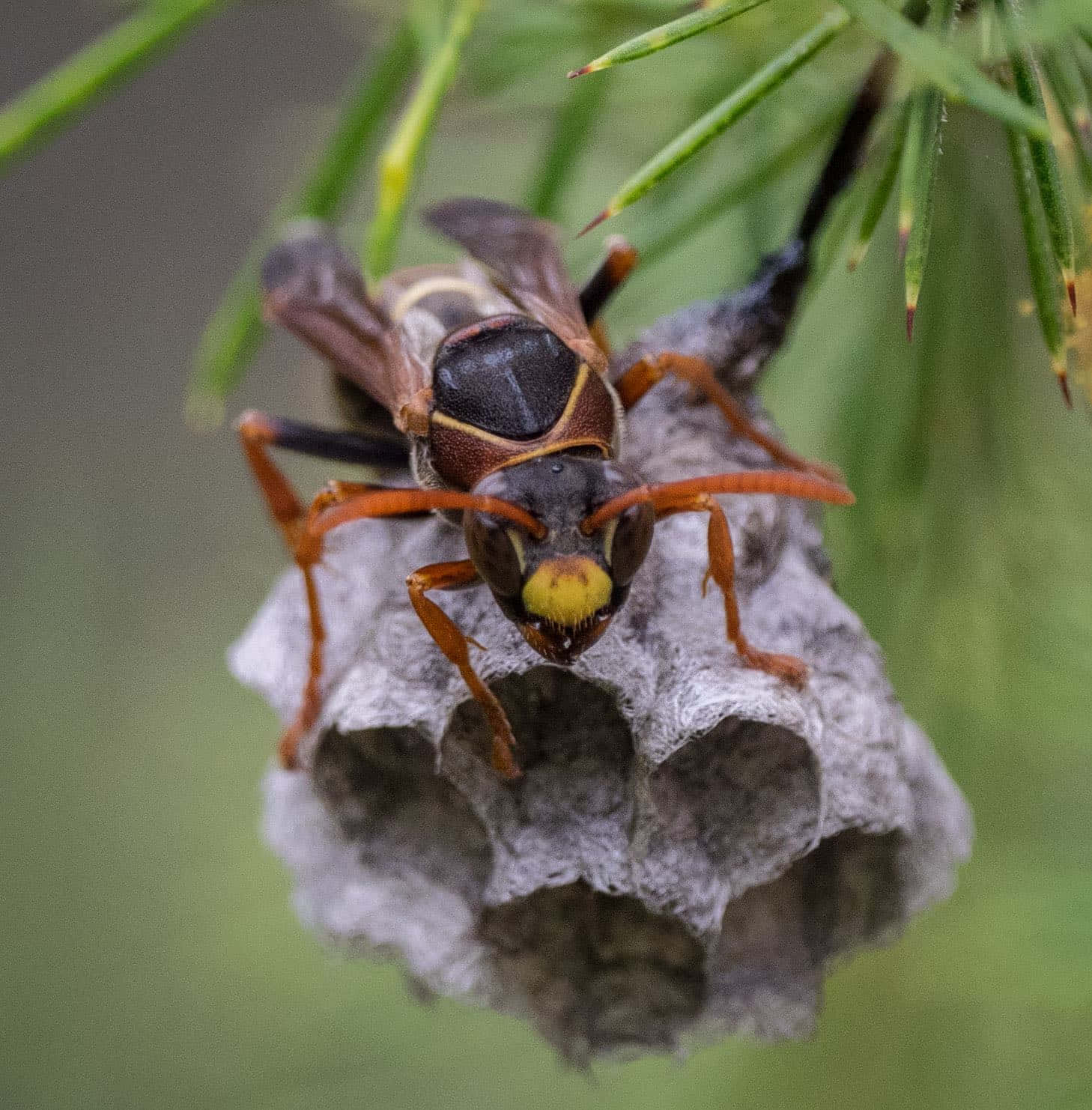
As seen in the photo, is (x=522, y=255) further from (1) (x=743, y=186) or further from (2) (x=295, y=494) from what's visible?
(2) (x=295, y=494)

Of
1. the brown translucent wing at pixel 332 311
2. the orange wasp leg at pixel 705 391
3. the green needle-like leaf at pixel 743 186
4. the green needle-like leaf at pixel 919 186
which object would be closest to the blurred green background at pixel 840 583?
the green needle-like leaf at pixel 743 186

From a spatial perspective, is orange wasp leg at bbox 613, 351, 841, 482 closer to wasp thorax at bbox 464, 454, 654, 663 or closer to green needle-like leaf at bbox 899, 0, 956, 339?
wasp thorax at bbox 464, 454, 654, 663

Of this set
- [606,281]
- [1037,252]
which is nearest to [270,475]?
[606,281]

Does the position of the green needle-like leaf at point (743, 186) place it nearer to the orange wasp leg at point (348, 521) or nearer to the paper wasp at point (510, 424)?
the paper wasp at point (510, 424)

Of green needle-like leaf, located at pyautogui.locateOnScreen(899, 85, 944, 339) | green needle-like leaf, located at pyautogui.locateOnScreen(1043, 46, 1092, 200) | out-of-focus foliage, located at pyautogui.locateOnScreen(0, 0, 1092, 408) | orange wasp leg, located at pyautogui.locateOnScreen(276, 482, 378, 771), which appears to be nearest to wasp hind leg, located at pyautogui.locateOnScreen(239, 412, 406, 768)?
orange wasp leg, located at pyautogui.locateOnScreen(276, 482, 378, 771)

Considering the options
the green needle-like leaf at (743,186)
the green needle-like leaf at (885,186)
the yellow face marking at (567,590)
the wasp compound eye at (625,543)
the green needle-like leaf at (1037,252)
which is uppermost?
the green needle-like leaf at (743,186)
